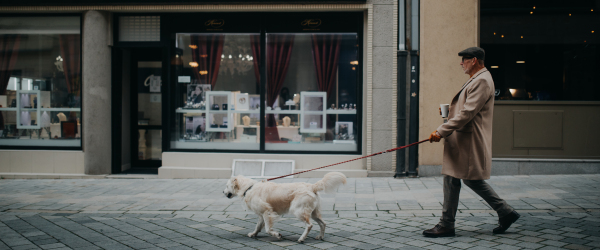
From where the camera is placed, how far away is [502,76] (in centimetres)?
869

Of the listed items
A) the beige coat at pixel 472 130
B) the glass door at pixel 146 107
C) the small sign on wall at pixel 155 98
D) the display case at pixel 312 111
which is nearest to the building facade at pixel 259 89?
the display case at pixel 312 111

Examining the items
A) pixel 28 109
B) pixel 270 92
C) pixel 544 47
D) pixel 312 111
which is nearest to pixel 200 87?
pixel 270 92

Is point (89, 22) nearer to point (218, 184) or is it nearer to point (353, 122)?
point (218, 184)

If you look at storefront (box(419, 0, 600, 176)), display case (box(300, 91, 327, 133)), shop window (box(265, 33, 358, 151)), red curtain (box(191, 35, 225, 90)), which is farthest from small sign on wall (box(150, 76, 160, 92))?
storefront (box(419, 0, 600, 176))

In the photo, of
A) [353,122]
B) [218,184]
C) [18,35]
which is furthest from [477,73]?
[18,35]

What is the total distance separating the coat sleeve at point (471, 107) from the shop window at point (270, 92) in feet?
14.9

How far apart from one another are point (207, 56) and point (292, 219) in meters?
5.05

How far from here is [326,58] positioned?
9227 millimetres

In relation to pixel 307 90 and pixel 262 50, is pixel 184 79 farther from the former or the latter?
pixel 307 90

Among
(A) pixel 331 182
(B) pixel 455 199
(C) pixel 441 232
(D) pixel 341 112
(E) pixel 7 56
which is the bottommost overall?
(C) pixel 441 232

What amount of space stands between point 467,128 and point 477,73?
0.59m

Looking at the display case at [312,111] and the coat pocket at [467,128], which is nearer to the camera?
the coat pocket at [467,128]

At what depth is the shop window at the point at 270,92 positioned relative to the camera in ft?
29.9

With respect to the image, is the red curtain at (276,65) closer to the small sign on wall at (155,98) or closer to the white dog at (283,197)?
the small sign on wall at (155,98)
